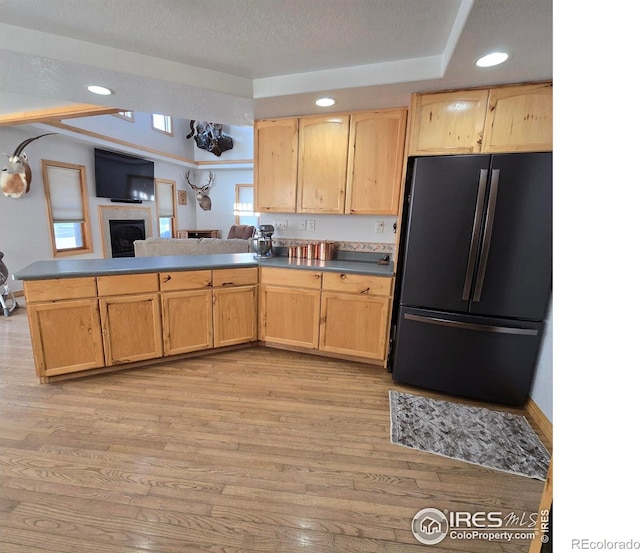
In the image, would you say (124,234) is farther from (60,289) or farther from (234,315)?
(234,315)

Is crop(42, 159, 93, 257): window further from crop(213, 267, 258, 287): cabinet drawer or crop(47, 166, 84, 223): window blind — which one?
crop(213, 267, 258, 287): cabinet drawer

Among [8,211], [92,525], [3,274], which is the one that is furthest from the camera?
Result: [8,211]

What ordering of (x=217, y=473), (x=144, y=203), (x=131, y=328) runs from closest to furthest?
(x=217, y=473) < (x=131, y=328) < (x=144, y=203)

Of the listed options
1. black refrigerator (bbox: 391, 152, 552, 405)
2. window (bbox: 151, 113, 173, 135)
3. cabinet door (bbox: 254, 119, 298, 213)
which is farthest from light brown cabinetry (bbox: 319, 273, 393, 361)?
window (bbox: 151, 113, 173, 135)

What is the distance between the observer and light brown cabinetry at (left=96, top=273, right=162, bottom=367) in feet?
7.42

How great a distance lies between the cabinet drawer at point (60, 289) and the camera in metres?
2.03

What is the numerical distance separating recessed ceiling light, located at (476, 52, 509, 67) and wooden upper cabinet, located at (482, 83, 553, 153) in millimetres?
321

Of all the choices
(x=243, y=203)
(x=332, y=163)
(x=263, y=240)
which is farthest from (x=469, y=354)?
(x=243, y=203)

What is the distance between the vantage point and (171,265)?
97.3 inches

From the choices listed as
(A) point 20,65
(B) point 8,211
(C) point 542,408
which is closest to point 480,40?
(C) point 542,408

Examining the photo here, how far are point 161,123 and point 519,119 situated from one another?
24.8ft

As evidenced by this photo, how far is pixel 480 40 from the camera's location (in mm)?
1487
